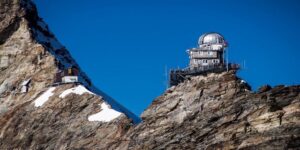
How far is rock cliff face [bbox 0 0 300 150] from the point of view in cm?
11912

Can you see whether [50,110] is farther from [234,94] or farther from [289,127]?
[289,127]

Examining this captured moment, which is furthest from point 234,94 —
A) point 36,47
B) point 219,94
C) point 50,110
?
point 36,47

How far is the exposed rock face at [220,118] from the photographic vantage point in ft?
382

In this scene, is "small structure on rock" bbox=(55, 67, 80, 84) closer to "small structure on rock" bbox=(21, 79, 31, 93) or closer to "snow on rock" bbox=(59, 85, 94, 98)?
"snow on rock" bbox=(59, 85, 94, 98)

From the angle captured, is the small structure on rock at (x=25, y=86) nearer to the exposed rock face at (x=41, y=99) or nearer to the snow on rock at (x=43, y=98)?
the exposed rock face at (x=41, y=99)

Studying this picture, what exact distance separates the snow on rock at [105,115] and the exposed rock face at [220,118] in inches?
316

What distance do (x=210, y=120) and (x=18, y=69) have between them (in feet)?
172

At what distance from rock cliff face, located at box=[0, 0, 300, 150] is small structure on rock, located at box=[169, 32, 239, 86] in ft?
45.5

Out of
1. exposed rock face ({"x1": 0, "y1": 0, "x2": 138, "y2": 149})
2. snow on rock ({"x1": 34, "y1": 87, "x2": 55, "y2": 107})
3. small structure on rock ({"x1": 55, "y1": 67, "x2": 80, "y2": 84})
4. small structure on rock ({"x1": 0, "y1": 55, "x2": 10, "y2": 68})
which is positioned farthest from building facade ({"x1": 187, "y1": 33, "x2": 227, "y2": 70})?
small structure on rock ({"x1": 0, "y1": 55, "x2": 10, "y2": 68})

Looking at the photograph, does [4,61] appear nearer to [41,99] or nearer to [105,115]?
[41,99]

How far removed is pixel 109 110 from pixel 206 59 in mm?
20593

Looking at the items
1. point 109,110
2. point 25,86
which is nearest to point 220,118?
point 109,110

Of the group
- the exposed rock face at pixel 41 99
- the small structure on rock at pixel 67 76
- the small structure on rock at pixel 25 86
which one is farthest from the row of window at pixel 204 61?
the small structure on rock at pixel 25 86

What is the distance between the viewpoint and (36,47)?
550ft
